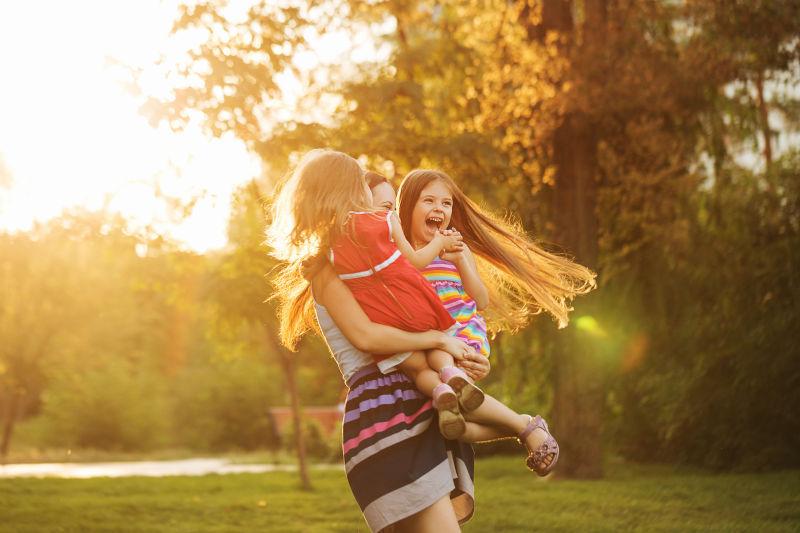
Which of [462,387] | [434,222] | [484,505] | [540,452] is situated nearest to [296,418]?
[484,505]

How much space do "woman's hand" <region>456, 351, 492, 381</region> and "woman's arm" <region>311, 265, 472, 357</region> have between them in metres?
0.10

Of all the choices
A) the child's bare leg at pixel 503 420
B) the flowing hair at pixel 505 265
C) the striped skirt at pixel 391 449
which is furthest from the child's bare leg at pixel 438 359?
the flowing hair at pixel 505 265

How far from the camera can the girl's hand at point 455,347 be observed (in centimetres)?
357

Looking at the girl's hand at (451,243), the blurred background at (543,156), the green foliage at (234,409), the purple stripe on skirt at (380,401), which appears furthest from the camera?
the green foliage at (234,409)

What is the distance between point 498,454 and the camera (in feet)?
70.9

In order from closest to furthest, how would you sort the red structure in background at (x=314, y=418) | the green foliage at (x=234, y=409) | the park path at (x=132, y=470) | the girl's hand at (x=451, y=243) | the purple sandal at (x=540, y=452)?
the purple sandal at (x=540, y=452), the girl's hand at (x=451, y=243), the park path at (x=132, y=470), the red structure in background at (x=314, y=418), the green foliage at (x=234, y=409)

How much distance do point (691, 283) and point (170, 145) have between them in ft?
25.6

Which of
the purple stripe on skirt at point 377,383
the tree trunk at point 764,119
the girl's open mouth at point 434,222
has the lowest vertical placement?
the purple stripe on skirt at point 377,383

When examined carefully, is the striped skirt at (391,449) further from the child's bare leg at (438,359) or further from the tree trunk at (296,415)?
the tree trunk at (296,415)

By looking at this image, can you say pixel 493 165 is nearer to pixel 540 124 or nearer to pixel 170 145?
pixel 540 124

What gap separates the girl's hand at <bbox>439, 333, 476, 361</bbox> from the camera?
11.7ft

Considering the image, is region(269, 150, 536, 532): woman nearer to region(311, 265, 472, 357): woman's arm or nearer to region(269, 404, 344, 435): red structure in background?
region(311, 265, 472, 357): woman's arm

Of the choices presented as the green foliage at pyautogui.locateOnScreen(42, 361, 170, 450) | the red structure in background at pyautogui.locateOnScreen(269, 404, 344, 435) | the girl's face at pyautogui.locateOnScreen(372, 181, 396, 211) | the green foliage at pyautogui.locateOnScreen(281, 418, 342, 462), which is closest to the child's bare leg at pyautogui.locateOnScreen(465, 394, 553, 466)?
the girl's face at pyautogui.locateOnScreen(372, 181, 396, 211)

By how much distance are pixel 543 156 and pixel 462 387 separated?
10.7 metres
